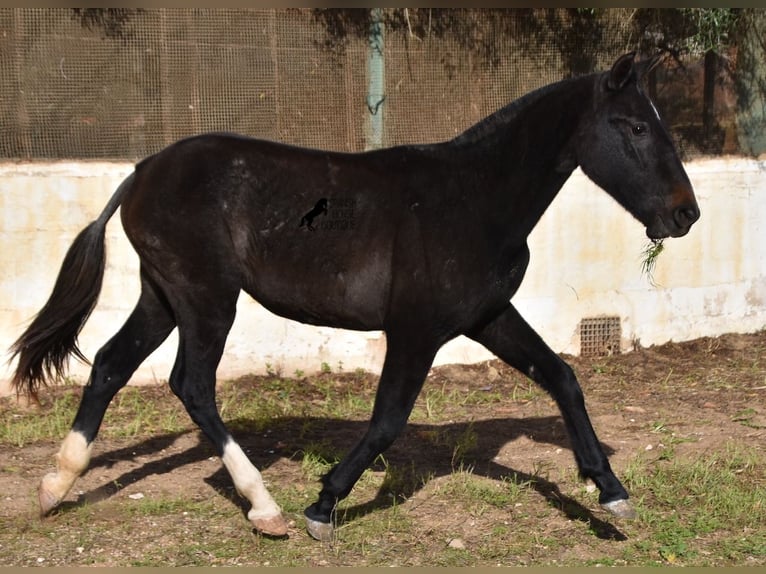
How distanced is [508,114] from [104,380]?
2.33 meters

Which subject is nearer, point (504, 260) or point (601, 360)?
point (504, 260)

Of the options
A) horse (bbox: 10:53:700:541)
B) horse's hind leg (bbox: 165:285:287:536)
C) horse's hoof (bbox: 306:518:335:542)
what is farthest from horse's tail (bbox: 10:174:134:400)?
horse's hoof (bbox: 306:518:335:542)

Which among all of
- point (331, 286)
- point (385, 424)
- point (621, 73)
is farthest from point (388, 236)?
point (621, 73)

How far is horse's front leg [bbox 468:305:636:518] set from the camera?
15.8 feet

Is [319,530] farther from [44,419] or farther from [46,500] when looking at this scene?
[44,419]

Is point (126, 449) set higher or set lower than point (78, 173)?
lower

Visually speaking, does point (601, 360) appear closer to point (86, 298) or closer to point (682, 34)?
point (682, 34)

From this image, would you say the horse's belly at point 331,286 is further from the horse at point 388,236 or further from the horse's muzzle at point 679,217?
the horse's muzzle at point 679,217

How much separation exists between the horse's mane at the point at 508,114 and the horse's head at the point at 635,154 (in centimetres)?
24

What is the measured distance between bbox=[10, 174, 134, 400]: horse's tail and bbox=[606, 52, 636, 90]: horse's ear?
99.9 inches

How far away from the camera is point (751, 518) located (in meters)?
4.95

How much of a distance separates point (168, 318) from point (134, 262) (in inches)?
89.1

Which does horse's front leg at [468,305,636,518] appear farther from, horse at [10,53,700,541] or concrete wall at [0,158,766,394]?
concrete wall at [0,158,766,394]

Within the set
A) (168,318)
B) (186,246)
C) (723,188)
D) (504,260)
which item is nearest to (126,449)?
(168,318)
